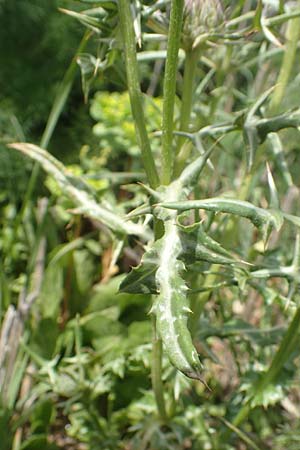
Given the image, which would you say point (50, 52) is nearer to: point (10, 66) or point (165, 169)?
point (10, 66)

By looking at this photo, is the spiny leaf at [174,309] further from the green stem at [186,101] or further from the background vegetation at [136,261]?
the green stem at [186,101]

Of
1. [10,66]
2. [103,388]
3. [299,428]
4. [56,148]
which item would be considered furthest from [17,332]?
[10,66]

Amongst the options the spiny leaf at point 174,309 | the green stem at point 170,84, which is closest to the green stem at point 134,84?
the green stem at point 170,84

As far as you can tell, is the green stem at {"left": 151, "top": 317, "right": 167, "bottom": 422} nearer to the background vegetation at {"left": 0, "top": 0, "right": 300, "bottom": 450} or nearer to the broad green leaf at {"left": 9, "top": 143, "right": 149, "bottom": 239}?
the background vegetation at {"left": 0, "top": 0, "right": 300, "bottom": 450}

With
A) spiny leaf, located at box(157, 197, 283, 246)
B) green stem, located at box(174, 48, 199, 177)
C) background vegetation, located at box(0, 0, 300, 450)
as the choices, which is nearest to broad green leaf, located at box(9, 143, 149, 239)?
background vegetation, located at box(0, 0, 300, 450)

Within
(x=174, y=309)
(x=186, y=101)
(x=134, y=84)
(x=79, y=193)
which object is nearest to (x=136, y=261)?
(x=79, y=193)

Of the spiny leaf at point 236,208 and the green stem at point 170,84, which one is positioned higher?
the green stem at point 170,84
